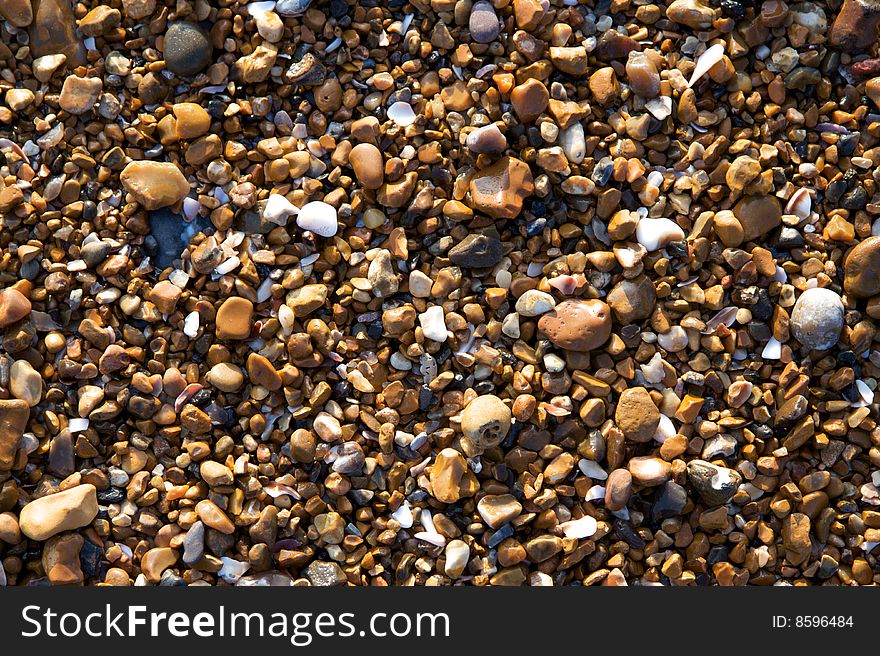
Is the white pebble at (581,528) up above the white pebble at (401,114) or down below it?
below

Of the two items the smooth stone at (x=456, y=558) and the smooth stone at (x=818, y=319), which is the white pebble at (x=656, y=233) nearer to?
the smooth stone at (x=818, y=319)

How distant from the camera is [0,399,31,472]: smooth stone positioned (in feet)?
6.15

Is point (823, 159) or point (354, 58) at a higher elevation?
point (354, 58)

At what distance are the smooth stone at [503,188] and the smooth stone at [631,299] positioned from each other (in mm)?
293

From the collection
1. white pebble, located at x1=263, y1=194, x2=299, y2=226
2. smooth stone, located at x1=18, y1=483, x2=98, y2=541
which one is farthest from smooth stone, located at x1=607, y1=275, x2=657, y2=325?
smooth stone, located at x1=18, y1=483, x2=98, y2=541

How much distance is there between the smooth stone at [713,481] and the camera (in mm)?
1914

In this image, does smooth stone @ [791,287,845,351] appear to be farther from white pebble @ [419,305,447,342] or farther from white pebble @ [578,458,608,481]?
white pebble @ [419,305,447,342]

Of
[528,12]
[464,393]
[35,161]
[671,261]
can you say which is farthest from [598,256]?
[35,161]

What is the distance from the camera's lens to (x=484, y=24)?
198 centimetres

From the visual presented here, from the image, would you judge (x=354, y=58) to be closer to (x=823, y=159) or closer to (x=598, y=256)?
(x=598, y=256)

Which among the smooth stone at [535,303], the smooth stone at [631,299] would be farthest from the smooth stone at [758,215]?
the smooth stone at [535,303]

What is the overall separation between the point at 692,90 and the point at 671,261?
0.41 metres

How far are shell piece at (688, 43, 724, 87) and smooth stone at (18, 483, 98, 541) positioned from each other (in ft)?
5.49

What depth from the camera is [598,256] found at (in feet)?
6.40
